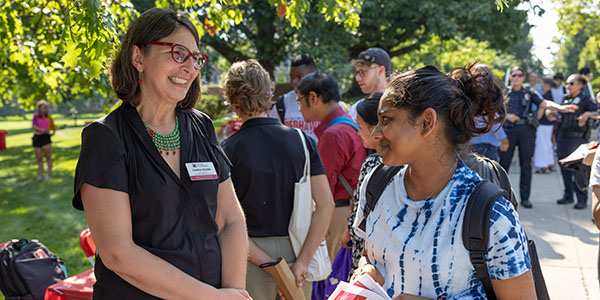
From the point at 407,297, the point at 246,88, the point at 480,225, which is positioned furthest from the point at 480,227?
the point at 246,88

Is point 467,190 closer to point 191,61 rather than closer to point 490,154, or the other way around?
point 191,61

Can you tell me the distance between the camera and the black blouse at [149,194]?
5.90ft

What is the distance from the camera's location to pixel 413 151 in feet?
5.98

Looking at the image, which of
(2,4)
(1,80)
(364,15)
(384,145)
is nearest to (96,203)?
(384,145)

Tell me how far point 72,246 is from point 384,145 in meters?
6.49

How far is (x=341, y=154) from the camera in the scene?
3633mm

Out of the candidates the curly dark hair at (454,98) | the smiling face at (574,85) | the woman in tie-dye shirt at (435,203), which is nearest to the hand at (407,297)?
the woman in tie-dye shirt at (435,203)

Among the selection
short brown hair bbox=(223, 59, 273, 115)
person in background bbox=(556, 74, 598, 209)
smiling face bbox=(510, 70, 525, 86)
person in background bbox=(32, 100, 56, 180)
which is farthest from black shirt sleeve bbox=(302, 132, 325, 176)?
person in background bbox=(32, 100, 56, 180)

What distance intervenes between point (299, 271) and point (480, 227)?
1601mm

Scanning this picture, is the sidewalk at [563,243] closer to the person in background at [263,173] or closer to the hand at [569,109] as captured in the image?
the hand at [569,109]

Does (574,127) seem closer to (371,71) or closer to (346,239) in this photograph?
(371,71)

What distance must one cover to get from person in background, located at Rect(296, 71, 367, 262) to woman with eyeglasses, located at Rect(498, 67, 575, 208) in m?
4.67

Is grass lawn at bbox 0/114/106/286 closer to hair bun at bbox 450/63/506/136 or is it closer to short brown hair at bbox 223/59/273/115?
short brown hair at bbox 223/59/273/115

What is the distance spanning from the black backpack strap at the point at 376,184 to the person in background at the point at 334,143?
155 centimetres
